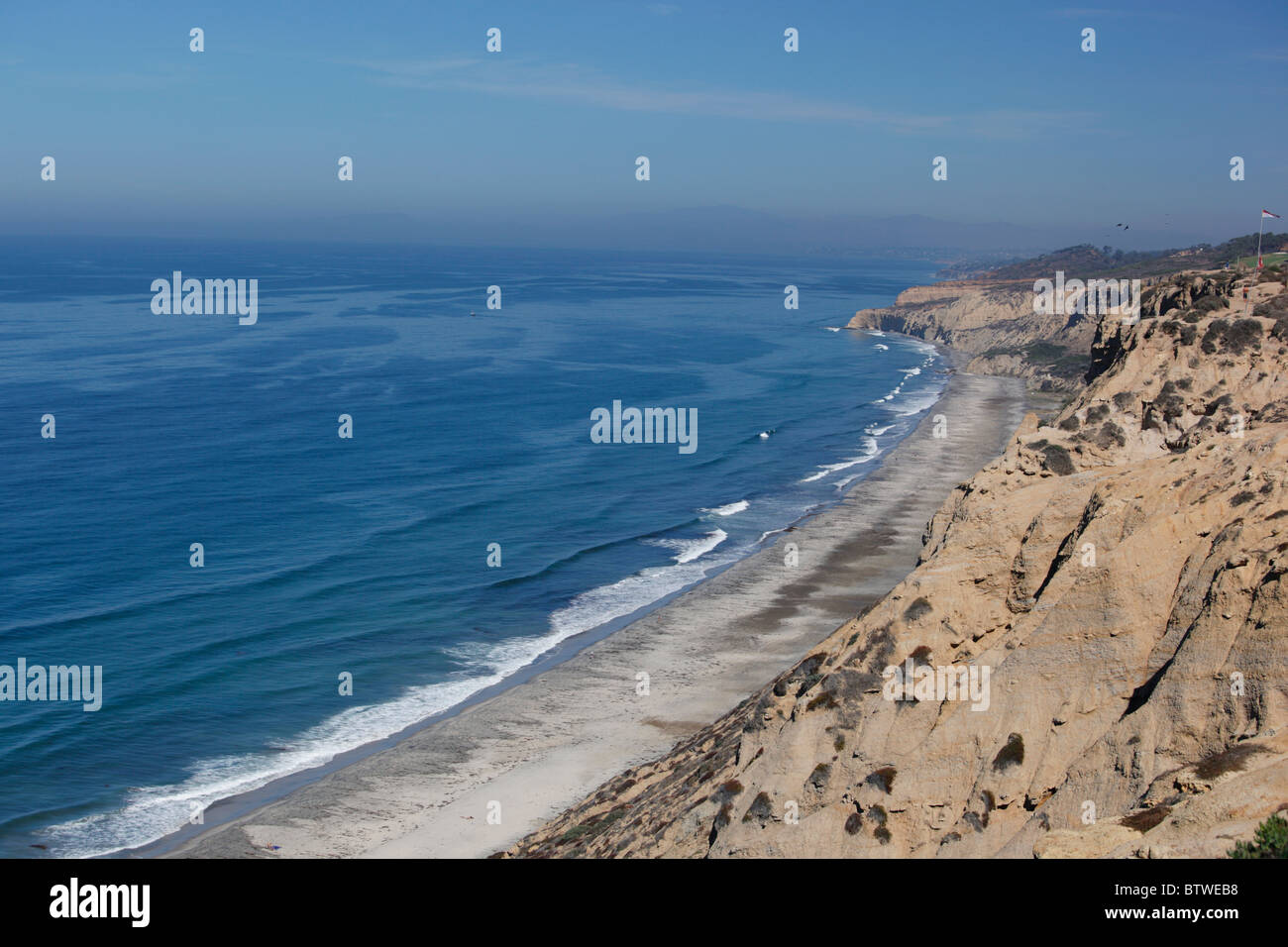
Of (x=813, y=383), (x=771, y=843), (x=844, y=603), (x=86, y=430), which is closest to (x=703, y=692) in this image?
(x=844, y=603)

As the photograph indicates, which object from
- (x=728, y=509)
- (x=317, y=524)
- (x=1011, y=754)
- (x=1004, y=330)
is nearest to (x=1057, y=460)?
(x=1011, y=754)

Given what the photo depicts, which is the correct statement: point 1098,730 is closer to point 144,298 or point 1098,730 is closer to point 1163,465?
point 1163,465

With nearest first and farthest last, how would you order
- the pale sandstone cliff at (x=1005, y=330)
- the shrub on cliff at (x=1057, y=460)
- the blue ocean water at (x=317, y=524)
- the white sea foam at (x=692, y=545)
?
1. the shrub on cliff at (x=1057, y=460)
2. the blue ocean water at (x=317, y=524)
3. the white sea foam at (x=692, y=545)
4. the pale sandstone cliff at (x=1005, y=330)

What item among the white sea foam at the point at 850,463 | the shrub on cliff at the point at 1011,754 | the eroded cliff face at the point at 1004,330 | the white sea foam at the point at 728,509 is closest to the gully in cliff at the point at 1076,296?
the eroded cliff face at the point at 1004,330

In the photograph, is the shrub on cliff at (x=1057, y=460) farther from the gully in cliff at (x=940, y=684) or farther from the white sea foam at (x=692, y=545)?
the white sea foam at (x=692, y=545)

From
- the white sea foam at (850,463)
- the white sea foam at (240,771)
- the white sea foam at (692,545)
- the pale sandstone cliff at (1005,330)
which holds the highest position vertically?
the pale sandstone cliff at (1005,330)

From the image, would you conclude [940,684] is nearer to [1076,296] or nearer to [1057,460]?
[1057,460]
